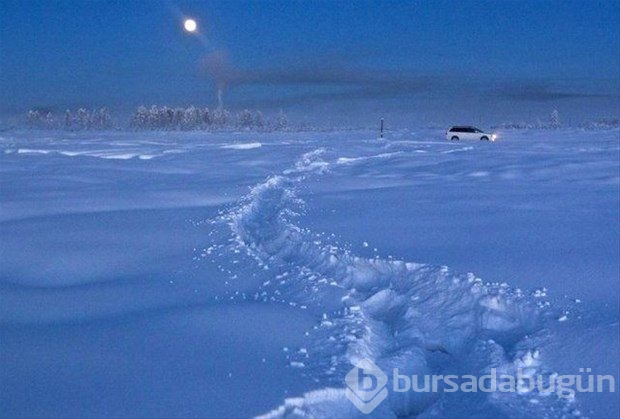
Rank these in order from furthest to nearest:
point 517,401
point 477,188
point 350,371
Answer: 1. point 477,188
2. point 350,371
3. point 517,401

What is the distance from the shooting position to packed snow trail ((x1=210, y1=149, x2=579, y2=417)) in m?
3.82

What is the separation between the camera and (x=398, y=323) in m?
5.13

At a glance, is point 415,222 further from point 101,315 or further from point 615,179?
point 615,179

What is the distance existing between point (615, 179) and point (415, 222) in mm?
6402

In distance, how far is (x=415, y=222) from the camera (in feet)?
28.4

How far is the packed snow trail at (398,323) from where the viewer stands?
3.82 m

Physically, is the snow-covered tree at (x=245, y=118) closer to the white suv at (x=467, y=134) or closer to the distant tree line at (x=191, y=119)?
the distant tree line at (x=191, y=119)

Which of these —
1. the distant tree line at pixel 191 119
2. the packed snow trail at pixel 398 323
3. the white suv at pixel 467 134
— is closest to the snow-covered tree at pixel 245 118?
the distant tree line at pixel 191 119

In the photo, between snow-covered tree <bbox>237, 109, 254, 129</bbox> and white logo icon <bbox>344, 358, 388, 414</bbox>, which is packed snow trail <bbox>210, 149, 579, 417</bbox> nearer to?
white logo icon <bbox>344, 358, 388, 414</bbox>

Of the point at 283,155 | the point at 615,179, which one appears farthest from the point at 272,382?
the point at 283,155

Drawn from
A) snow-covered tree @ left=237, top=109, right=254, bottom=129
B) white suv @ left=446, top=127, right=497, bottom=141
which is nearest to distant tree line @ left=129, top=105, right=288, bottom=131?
snow-covered tree @ left=237, top=109, right=254, bottom=129

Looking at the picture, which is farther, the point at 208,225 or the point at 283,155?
the point at 283,155

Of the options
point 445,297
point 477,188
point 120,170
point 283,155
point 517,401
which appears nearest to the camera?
point 517,401

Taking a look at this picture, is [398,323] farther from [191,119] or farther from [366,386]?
[191,119]
